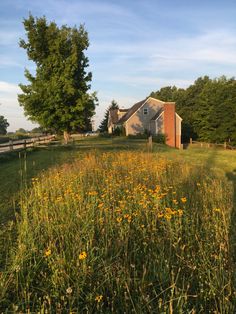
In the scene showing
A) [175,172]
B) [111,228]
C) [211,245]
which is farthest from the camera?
[175,172]

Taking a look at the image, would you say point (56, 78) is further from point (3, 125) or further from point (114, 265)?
point (3, 125)

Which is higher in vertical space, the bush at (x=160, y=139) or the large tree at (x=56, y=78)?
the large tree at (x=56, y=78)

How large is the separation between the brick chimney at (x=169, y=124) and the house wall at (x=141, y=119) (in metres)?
7.04

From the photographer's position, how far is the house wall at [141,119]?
49.2m

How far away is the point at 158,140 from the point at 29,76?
21.9 metres

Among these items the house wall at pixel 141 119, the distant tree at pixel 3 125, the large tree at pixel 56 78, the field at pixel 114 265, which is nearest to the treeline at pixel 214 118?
the house wall at pixel 141 119

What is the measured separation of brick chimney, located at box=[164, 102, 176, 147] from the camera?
4181 cm

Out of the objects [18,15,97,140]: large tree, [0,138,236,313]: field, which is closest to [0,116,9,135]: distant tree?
[18,15,97,140]: large tree

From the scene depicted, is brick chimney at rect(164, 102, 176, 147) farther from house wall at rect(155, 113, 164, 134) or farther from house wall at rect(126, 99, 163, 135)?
house wall at rect(126, 99, 163, 135)

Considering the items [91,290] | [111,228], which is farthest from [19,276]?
[111,228]

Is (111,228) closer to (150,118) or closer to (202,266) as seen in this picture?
(202,266)

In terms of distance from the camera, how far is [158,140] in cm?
4153

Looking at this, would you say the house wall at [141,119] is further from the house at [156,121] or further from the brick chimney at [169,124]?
the brick chimney at [169,124]

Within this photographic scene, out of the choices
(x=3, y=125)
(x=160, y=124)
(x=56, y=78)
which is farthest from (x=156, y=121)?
(x=3, y=125)
